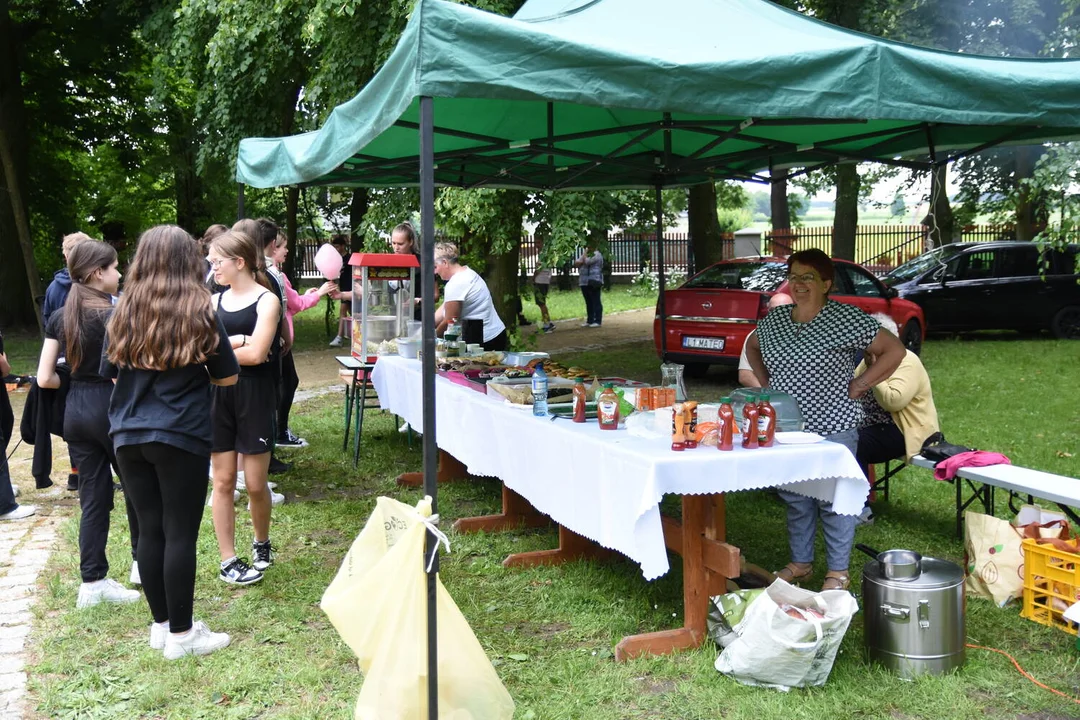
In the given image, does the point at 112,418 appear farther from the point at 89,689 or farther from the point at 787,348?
the point at 787,348

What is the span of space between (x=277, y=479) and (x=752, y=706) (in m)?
4.62

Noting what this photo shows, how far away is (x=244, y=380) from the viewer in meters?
4.75

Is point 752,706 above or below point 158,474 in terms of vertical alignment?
below

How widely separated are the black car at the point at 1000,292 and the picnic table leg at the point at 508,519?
11.2 m

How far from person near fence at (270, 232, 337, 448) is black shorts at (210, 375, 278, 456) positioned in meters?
1.25

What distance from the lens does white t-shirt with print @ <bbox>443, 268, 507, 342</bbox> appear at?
25.1 feet

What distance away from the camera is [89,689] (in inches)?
151

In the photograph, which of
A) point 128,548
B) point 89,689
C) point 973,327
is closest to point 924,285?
point 973,327

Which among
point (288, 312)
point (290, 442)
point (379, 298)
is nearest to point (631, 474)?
point (288, 312)


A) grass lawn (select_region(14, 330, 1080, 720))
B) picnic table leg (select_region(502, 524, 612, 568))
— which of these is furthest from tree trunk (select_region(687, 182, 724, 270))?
picnic table leg (select_region(502, 524, 612, 568))

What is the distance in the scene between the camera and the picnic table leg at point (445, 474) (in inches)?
282

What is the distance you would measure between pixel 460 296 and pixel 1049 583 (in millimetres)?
4613

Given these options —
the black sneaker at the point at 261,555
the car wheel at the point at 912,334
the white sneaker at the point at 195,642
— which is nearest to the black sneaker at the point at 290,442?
the black sneaker at the point at 261,555

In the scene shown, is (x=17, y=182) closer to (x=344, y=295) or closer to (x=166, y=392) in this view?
(x=344, y=295)
